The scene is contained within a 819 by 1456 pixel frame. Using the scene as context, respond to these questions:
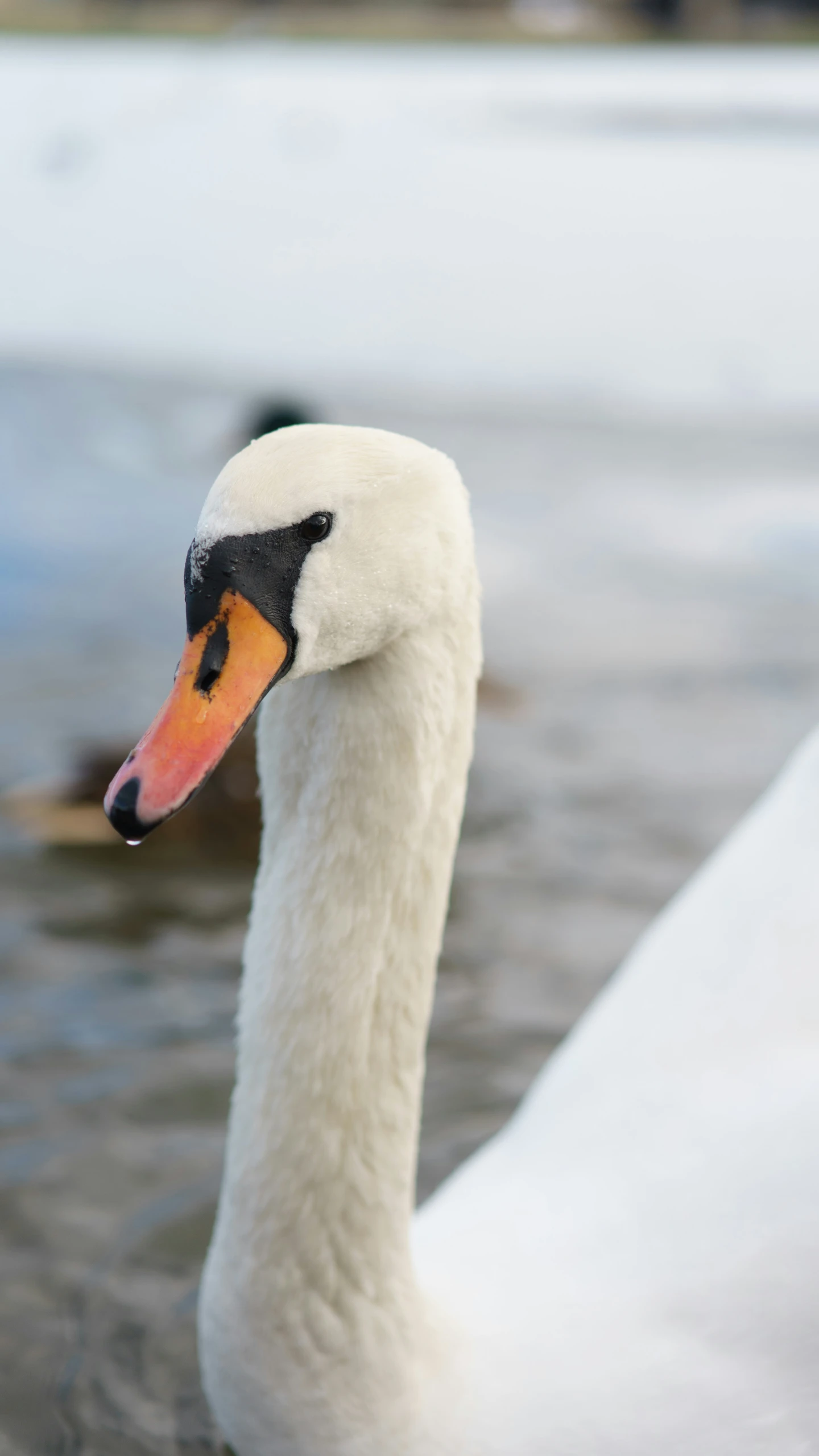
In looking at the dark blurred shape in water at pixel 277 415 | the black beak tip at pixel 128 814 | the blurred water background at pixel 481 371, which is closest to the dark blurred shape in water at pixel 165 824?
the blurred water background at pixel 481 371

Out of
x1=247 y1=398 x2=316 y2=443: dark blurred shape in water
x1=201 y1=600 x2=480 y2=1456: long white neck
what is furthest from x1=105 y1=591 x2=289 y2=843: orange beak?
x1=247 y1=398 x2=316 y2=443: dark blurred shape in water

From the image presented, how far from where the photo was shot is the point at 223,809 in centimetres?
346

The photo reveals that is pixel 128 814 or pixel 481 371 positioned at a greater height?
pixel 481 371

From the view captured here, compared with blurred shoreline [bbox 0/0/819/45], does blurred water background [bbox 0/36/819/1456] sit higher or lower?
lower

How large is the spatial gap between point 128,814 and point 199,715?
0.10 m

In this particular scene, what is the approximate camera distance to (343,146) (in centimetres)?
564

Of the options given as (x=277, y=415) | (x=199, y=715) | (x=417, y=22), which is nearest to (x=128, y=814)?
(x=199, y=715)

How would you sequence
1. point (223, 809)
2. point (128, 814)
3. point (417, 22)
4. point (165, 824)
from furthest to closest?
1. point (417, 22)
2. point (223, 809)
3. point (165, 824)
4. point (128, 814)

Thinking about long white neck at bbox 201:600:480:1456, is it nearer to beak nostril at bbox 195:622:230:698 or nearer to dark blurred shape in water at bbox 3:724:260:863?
beak nostril at bbox 195:622:230:698

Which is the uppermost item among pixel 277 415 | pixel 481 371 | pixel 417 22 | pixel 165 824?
pixel 417 22

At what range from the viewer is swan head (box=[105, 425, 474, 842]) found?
116 centimetres

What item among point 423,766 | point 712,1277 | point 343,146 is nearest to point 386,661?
point 423,766

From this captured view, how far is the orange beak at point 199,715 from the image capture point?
44.1 inches

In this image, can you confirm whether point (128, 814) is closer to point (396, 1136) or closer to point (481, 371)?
point (396, 1136)
